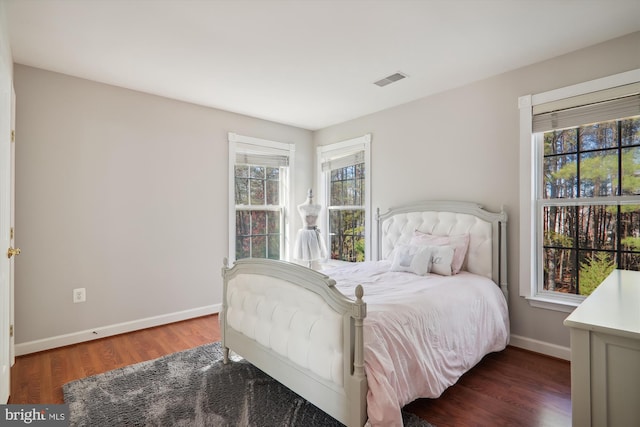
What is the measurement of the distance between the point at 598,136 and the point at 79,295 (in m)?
4.70

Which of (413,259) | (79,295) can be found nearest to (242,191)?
(79,295)

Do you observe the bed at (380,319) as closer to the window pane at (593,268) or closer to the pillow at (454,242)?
the pillow at (454,242)

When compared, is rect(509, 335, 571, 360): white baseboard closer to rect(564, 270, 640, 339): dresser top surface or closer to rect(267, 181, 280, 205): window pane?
rect(564, 270, 640, 339): dresser top surface

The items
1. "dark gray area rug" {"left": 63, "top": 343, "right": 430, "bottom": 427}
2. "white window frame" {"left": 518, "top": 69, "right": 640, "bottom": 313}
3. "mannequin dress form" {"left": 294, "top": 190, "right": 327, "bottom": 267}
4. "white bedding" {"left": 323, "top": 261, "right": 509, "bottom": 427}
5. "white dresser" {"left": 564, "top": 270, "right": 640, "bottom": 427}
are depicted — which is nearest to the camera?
"white dresser" {"left": 564, "top": 270, "right": 640, "bottom": 427}

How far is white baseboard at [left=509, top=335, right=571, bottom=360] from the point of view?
2.67 m

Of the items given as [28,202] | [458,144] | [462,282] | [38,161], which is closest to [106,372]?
[28,202]

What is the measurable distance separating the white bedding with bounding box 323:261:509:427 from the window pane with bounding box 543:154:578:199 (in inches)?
37.1

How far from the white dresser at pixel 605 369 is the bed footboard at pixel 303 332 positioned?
2.70 feet

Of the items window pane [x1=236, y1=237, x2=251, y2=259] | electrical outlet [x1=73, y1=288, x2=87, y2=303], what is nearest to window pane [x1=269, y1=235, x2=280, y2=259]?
window pane [x1=236, y1=237, x2=251, y2=259]

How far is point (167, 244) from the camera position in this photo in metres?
3.64

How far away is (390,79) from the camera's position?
3131 millimetres

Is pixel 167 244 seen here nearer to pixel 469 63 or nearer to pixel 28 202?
pixel 28 202

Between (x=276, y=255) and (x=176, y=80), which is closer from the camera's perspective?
(x=176, y=80)

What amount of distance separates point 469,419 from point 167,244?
10.5ft
